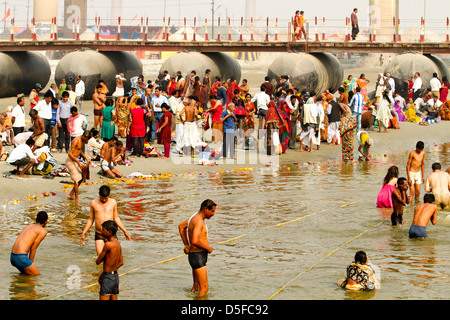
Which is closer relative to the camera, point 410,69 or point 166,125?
point 166,125

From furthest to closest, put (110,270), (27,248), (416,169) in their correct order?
(416,169), (27,248), (110,270)

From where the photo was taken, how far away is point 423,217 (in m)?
12.2

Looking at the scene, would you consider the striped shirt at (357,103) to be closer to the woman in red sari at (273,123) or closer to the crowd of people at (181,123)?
the crowd of people at (181,123)

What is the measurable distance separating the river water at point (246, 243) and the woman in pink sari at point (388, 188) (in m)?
0.17

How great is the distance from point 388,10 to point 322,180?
56974 millimetres

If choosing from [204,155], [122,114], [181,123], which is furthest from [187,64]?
[204,155]

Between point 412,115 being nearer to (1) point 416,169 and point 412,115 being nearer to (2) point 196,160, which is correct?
(2) point 196,160

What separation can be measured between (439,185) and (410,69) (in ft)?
68.3

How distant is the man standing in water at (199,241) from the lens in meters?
9.16

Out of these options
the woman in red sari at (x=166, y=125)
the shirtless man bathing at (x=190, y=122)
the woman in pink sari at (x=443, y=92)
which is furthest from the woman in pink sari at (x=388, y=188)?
the woman in pink sari at (x=443, y=92)

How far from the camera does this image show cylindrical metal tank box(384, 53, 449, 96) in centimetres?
3406

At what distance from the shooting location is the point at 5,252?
11.4 meters

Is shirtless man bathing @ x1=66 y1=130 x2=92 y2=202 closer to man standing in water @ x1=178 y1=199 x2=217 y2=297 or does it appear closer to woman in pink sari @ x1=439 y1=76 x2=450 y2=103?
man standing in water @ x1=178 y1=199 x2=217 y2=297

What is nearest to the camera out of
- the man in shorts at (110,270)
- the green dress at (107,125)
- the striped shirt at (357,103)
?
the man in shorts at (110,270)
